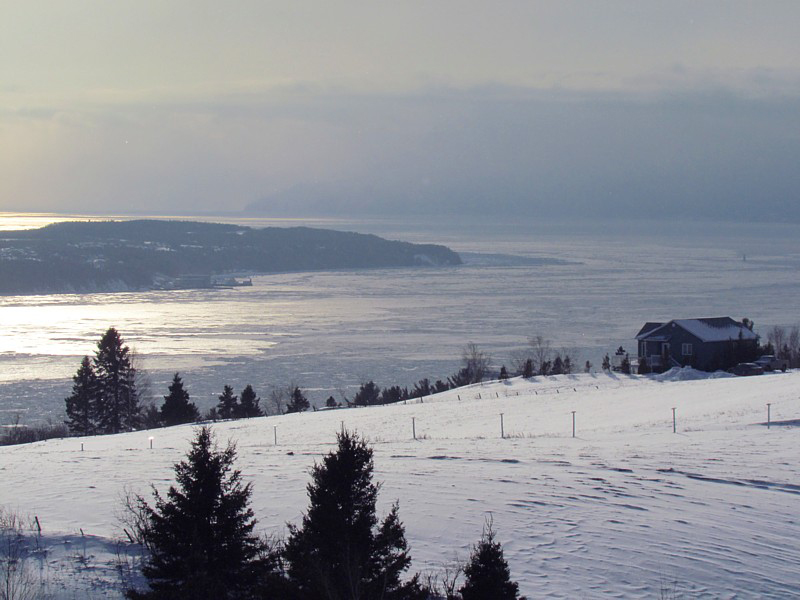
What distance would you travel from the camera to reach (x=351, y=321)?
61188mm

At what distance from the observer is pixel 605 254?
5881 inches

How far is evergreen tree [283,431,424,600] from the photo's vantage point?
6.79 m

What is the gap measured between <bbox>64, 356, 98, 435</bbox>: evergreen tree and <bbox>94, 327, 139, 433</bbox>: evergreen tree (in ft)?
0.89

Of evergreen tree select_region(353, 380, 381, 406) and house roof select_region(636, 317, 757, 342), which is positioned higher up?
house roof select_region(636, 317, 757, 342)

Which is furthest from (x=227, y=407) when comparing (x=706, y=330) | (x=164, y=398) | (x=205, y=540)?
(x=205, y=540)

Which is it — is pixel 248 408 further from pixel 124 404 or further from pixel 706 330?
pixel 706 330

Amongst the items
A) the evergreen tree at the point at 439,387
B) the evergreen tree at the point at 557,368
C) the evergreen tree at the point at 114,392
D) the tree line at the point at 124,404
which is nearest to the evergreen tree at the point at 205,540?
the tree line at the point at 124,404

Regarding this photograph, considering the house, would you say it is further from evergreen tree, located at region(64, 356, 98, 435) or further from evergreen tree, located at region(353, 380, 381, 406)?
evergreen tree, located at region(64, 356, 98, 435)

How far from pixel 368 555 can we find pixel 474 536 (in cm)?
375

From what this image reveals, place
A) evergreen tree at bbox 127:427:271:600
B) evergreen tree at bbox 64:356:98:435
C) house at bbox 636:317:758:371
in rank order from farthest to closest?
house at bbox 636:317:758:371, evergreen tree at bbox 64:356:98:435, evergreen tree at bbox 127:427:271:600

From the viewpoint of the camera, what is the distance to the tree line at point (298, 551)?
675 cm

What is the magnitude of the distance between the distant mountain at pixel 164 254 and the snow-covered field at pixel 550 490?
88.9m

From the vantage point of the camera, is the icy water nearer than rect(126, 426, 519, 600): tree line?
No

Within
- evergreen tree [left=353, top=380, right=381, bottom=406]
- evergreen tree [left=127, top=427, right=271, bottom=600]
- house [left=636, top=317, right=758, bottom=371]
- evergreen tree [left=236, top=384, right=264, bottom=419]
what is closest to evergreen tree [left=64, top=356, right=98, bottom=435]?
evergreen tree [left=236, top=384, right=264, bottom=419]
